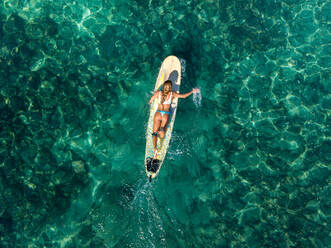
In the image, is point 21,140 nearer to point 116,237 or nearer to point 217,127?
point 116,237

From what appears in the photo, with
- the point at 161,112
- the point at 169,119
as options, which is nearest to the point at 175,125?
the point at 169,119

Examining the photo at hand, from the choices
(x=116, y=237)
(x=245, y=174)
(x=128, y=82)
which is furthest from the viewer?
(x=128, y=82)

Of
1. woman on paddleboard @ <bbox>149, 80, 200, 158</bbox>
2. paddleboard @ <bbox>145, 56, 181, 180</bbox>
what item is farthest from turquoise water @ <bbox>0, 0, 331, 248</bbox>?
woman on paddleboard @ <bbox>149, 80, 200, 158</bbox>

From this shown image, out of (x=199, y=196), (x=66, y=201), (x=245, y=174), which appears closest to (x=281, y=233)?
(x=245, y=174)

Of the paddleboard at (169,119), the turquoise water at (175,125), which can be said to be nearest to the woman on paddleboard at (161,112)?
the paddleboard at (169,119)

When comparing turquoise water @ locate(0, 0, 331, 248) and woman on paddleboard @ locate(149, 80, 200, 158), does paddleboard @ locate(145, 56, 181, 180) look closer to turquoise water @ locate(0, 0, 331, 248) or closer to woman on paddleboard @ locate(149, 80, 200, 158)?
woman on paddleboard @ locate(149, 80, 200, 158)

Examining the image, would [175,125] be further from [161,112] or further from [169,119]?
[161,112]
